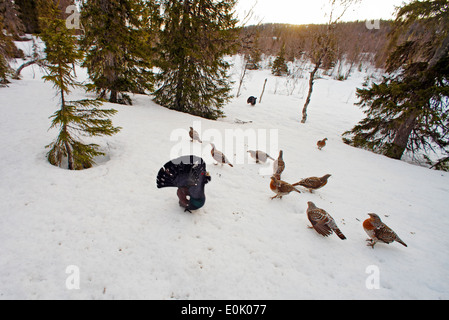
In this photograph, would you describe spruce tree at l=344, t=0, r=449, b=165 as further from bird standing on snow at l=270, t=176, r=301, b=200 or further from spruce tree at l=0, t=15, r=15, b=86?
spruce tree at l=0, t=15, r=15, b=86

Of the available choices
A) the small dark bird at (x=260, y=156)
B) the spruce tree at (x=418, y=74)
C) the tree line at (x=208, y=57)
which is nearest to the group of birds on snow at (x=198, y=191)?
the small dark bird at (x=260, y=156)

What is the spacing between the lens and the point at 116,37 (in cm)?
919

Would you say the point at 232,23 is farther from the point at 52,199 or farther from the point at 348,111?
the point at 348,111

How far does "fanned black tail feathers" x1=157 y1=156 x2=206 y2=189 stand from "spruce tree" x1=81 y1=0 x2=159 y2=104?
27.9 feet

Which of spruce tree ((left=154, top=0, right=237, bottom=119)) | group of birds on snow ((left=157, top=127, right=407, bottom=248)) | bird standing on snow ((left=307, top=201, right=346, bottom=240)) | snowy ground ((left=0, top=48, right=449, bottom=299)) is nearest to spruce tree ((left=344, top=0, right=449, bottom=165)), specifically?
snowy ground ((left=0, top=48, right=449, bottom=299))

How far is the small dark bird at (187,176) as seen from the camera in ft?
12.9

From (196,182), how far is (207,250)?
1.41 metres

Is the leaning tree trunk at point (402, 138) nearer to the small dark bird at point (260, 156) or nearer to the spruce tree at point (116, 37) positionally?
the small dark bird at point (260, 156)

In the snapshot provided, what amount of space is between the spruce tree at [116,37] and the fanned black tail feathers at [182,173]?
8506mm

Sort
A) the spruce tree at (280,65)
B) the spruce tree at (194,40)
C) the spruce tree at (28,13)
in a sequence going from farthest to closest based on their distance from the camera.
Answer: the spruce tree at (280,65) → the spruce tree at (28,13) → the spruce tree at (194,40)

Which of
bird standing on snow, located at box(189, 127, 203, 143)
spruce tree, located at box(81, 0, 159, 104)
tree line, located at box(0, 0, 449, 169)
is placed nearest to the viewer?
bird standing on snow, located at box(189, 127, 203, 143)

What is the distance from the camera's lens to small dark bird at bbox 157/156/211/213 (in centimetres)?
393

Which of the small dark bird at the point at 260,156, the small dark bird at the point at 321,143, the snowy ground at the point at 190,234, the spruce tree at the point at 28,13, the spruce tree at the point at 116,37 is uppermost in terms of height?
the spruce tree at the point at 28,13

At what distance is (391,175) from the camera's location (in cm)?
812
